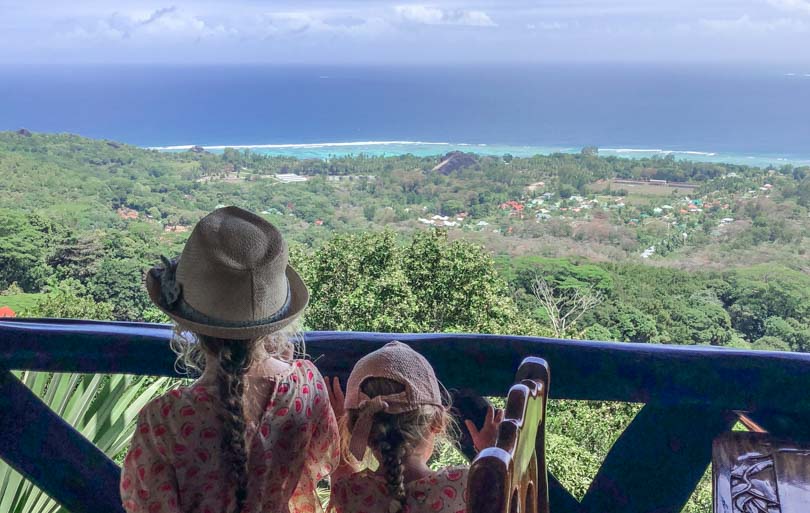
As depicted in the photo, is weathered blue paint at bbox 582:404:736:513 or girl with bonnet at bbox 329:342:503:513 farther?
weathered blue paint at bbox 582:404:736:513

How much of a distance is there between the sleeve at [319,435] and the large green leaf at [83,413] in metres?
0.49

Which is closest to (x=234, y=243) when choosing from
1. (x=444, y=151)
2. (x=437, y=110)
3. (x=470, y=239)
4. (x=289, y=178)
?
(x=470, y=239)

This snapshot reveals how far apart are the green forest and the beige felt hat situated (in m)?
3.46

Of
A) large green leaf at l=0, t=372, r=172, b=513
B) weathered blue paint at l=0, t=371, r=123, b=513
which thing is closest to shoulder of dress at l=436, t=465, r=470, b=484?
weathered blue paint at l=0, t=371, r=123, b=513

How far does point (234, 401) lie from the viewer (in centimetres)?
74

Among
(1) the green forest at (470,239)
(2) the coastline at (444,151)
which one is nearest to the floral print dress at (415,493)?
(1) the green forest at (470,239)

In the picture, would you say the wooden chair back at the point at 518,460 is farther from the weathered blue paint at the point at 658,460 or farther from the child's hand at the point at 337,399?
the child's hand at the point at 337,399

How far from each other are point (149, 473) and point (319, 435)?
0.56 ft

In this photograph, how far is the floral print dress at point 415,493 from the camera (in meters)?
0.74

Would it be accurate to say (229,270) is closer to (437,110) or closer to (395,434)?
(395,434)

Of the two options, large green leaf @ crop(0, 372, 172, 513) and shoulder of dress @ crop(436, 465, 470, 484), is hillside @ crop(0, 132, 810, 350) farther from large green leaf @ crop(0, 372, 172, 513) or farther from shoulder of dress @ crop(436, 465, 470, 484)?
shoulder of dress @ crop(436, 465, 470, 484)

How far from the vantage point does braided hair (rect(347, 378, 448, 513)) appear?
74 cm

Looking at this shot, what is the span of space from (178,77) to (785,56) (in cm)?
4366

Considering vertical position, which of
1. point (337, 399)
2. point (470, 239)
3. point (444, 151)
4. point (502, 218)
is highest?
point (337, 399)
